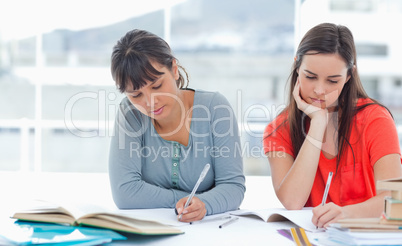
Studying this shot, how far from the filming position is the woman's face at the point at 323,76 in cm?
136

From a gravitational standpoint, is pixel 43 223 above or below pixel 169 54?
below

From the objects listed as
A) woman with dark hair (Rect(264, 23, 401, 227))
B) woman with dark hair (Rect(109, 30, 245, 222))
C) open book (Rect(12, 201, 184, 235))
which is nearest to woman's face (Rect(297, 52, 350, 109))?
woman with dark hair (Rect(264, 23, 401, 227))

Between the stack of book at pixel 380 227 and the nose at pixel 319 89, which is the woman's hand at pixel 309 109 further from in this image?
the stack of book at pixel 380 227

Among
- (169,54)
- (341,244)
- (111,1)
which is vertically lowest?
(341,244)

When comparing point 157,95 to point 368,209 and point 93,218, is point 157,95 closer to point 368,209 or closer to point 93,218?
point 93,218

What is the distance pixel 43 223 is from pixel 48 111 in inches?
445

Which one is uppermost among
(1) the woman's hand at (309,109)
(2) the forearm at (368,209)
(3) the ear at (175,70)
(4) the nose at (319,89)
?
(3) the ear at (175,70)

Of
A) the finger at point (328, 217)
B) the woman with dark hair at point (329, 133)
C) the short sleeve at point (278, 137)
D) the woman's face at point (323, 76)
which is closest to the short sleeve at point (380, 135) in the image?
the woman with dark hair at point (329, 133)

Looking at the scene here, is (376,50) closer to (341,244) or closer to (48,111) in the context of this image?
(48,111)

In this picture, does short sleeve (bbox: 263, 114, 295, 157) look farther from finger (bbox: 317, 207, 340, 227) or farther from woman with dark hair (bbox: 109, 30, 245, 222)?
finger (bbox: 317, 207, 340, 227)

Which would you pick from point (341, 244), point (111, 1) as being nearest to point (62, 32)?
point (111, 1)

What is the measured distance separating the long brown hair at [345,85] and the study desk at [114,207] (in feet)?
1.45

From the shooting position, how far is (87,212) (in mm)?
1001

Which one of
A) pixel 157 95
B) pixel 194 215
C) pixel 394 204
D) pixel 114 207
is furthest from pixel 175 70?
pixel 114 207
